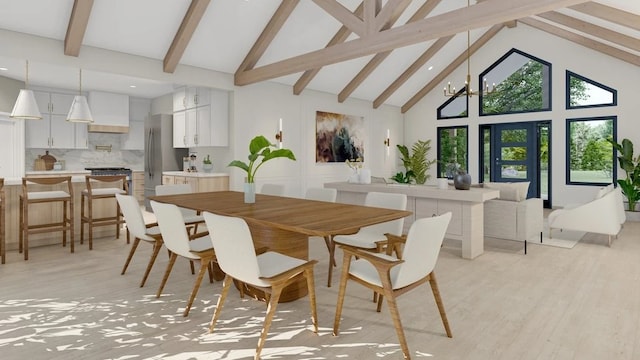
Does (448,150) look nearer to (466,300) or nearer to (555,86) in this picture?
(555,86)

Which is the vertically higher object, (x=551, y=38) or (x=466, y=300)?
(x=551, y=38)

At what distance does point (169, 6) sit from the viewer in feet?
16.1

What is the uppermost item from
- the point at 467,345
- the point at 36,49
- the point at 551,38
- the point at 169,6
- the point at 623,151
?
the point at 551,38

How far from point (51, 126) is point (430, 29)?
7547 mm

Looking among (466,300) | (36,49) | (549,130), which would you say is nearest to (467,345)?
(466,300)

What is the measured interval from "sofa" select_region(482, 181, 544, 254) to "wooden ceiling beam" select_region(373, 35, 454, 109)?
4307 millimetres

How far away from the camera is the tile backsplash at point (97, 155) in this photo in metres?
8.00

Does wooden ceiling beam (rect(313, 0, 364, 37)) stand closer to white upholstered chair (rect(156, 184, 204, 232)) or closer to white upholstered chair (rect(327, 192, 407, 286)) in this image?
white upholstered chair (rect(327, 192, 407, 286))

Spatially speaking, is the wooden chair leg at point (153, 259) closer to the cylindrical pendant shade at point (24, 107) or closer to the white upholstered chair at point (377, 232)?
the white upholstered chair at point (377, 232)

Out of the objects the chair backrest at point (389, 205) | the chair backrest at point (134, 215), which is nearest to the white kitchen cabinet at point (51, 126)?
the chair backrest at point (134, 215)

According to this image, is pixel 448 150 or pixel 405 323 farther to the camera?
pixel 448 150

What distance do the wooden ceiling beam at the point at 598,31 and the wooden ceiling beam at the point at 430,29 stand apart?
3.79 meters

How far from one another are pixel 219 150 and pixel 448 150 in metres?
5.82

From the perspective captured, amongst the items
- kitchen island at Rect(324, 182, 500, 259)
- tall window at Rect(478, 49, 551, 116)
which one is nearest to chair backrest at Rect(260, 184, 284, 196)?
kitchen island at Rect(324, 182, 500, 259)
